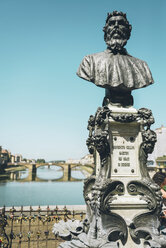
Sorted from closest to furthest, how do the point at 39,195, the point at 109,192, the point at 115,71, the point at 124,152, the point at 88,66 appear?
1. the point at 109,192
2. the point at 124,152
3. the point at 115,71
4. the point at 88,66
5. the point at 39,195

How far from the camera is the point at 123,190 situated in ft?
14.9

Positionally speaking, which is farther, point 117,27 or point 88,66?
point 88,66

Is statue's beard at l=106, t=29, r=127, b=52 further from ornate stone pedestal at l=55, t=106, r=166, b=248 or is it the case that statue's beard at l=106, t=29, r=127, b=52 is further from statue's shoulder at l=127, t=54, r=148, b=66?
ornate stone pedestal at l=55, t=106, r=166, b=248

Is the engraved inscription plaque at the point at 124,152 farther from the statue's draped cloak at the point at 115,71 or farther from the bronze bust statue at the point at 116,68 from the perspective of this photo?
the statue's draped cloak at the point at 115,71

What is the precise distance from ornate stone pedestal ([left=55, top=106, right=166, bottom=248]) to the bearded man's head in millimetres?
1886

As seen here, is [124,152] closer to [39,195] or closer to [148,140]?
[148,140]

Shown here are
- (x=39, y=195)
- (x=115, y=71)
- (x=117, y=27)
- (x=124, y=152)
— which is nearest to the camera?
(x=124, y=152)

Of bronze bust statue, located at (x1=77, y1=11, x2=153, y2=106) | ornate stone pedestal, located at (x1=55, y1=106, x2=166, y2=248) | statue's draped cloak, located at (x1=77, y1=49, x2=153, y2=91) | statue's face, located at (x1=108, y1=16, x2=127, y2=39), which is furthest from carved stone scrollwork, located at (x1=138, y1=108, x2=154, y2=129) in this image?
statue's face, located at (x1=108, y1=16, x2=127, y2=39)

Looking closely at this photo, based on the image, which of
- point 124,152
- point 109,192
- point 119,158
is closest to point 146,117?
point 124,152

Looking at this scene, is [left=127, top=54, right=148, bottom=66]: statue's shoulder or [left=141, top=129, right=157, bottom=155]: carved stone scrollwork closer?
[left=141, top=129, right=157, bottom=155]: carved stone scrollwork

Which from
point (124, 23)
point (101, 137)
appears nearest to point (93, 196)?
point (101, 137)

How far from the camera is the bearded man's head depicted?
5.37m

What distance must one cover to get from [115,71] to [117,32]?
1087 millimetres

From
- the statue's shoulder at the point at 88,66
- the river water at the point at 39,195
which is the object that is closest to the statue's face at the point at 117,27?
the statue's shoulder at the point at 88,66
